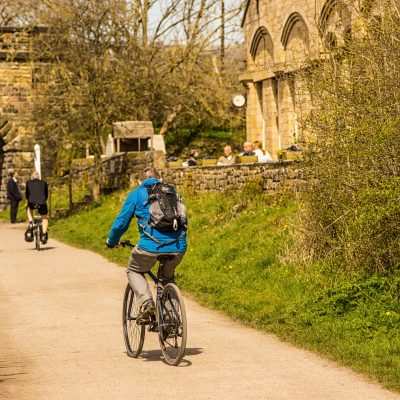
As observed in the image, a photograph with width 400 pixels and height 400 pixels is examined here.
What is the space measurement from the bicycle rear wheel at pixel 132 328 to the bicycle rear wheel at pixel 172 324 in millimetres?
318

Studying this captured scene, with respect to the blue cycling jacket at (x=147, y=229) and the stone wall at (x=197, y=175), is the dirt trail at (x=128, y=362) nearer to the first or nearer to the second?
the blue cycling jacket at (x=147, y=229)

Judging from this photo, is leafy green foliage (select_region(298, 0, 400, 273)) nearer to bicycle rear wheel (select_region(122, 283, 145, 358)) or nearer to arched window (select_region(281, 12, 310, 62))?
bicycle rear wheel (select_region(122, 283, 145, 358))

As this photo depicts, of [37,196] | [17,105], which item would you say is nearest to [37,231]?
[37,196]

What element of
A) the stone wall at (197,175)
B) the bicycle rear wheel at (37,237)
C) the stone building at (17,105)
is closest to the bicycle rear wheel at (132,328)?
the stone wall at (197,175)

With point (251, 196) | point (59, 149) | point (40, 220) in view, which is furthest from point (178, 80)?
point (251, 196)

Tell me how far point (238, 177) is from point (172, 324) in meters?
13.0

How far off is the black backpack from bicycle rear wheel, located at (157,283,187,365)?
0.53 metres

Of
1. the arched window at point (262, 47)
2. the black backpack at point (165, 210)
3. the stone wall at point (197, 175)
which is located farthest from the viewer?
the arched window at point (262, 47)

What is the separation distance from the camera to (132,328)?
10320 mm

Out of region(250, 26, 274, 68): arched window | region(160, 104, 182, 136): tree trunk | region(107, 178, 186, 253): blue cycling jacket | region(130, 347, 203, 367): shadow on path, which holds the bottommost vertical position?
region(130, 347, 203, 367): shadow on path

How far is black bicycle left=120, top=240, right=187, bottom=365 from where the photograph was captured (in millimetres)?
9305

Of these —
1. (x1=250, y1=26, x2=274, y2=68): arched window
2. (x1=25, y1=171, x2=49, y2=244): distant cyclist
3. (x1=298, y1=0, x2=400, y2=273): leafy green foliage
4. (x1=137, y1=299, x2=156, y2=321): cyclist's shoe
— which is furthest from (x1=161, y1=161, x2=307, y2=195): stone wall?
(x1=250, y1=26, x2=274, y2=68): arched window

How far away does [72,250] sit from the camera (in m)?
23.0

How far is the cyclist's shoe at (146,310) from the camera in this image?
9719mm
